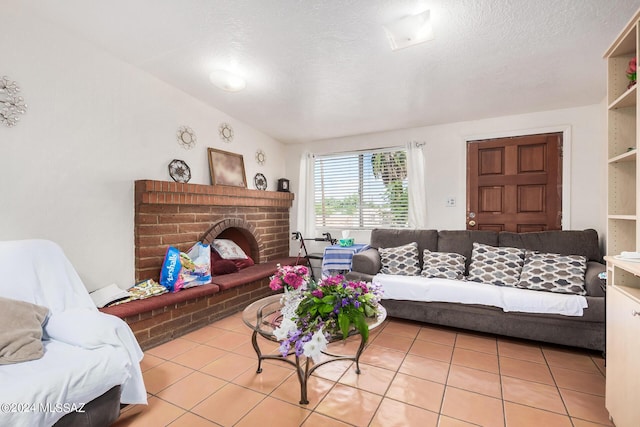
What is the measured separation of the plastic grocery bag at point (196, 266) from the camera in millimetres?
2951

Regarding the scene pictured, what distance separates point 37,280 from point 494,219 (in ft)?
13.7

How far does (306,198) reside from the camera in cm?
465

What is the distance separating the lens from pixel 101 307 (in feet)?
7.73

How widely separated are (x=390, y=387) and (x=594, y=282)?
6.12 feet

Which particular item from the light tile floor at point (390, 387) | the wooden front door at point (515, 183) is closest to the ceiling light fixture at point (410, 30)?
the wooden front door at point (515, 183)

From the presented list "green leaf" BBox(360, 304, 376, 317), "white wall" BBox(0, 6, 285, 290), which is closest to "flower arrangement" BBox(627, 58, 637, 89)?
"green leaf" BBox(360, 304, 376, 317)

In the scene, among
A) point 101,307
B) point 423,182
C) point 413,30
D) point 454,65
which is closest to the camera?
point 413,30

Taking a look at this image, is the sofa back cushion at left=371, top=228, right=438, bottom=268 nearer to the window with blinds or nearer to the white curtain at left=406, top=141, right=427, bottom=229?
the white curtain at left=406, top=141, right=427, bottom=229

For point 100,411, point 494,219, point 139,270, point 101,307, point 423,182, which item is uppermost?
point 423,182

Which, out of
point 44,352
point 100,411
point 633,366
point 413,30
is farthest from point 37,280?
point 633,366

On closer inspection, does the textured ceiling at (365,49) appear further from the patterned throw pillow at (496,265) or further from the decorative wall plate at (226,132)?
the patterned throw pillow at (496,265)

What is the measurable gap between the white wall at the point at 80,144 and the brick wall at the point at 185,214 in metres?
A: 0.11

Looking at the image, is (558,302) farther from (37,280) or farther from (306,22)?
(37,280)

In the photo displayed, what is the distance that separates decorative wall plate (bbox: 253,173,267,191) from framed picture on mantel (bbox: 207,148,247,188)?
0.28 meters
